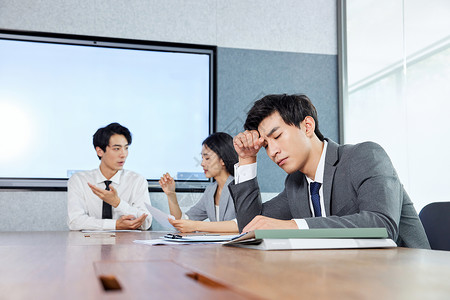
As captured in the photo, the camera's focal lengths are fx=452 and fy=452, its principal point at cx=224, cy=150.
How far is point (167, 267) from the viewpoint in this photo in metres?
0.72

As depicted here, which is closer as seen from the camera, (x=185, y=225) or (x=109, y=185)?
(x=185, y=225)

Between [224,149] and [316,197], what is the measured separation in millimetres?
1385

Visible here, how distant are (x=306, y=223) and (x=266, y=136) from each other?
0.78m

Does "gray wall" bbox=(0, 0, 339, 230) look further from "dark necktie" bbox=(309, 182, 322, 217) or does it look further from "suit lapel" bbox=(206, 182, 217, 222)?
"dark necktie" bbox=(309, 182, 322, 217)

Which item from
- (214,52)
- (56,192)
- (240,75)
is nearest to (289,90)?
(240,75)

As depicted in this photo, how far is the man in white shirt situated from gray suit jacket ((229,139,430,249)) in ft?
4.03

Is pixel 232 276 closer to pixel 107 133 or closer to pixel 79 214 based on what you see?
pixel 79 214

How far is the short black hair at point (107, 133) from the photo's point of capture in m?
3.30

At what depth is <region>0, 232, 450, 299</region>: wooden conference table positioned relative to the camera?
49 cm

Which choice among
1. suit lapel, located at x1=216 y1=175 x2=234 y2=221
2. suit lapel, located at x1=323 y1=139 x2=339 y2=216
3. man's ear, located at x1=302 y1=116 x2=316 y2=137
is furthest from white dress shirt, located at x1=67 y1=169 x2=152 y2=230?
suit lapel, located at x1=323 y1=139 x2=339 y2=216

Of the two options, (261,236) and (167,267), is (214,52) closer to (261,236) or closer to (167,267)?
(261,236)

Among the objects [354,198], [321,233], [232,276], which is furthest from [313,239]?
[354,198]

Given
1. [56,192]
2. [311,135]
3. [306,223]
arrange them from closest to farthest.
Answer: [306,223] → [311,135] → [56,192]

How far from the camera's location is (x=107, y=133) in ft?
10.8
